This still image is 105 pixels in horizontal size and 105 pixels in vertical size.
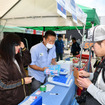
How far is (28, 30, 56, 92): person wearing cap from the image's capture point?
207 cm

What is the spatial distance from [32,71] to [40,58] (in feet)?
1.13

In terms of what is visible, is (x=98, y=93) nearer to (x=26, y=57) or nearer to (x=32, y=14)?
(x=26, y=57)

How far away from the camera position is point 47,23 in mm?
3371

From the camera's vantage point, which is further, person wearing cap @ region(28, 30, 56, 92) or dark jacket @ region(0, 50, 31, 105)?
person wearing cap @ region(28, 30, 56, 92)

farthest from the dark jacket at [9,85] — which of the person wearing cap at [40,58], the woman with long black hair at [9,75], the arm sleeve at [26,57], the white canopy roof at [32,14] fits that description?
the white canopy roof at [32,14]

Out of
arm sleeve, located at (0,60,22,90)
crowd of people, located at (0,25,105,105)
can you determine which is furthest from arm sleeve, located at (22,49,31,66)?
arm sleeve, located at (0,60,22,90)

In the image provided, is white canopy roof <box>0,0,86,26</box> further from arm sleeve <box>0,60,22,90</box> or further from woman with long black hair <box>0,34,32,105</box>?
arm sleeve <box>0,60,22,90</box>

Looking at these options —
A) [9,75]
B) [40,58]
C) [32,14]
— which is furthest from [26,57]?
[32,14]

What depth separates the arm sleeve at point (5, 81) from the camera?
1.32 m

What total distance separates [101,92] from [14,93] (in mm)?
1128

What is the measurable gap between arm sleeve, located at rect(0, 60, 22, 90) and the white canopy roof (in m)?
1.86

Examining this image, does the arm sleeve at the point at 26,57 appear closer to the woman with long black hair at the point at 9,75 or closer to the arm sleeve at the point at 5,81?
the woman with long black hair at the point at 9,75

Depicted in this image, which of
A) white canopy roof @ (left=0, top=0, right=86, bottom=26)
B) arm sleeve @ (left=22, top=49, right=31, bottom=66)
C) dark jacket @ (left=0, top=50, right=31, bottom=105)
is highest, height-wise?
white canopy roof @ (left=0, top=0, right=86, bottom=26)

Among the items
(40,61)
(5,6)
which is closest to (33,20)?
(5,6)
